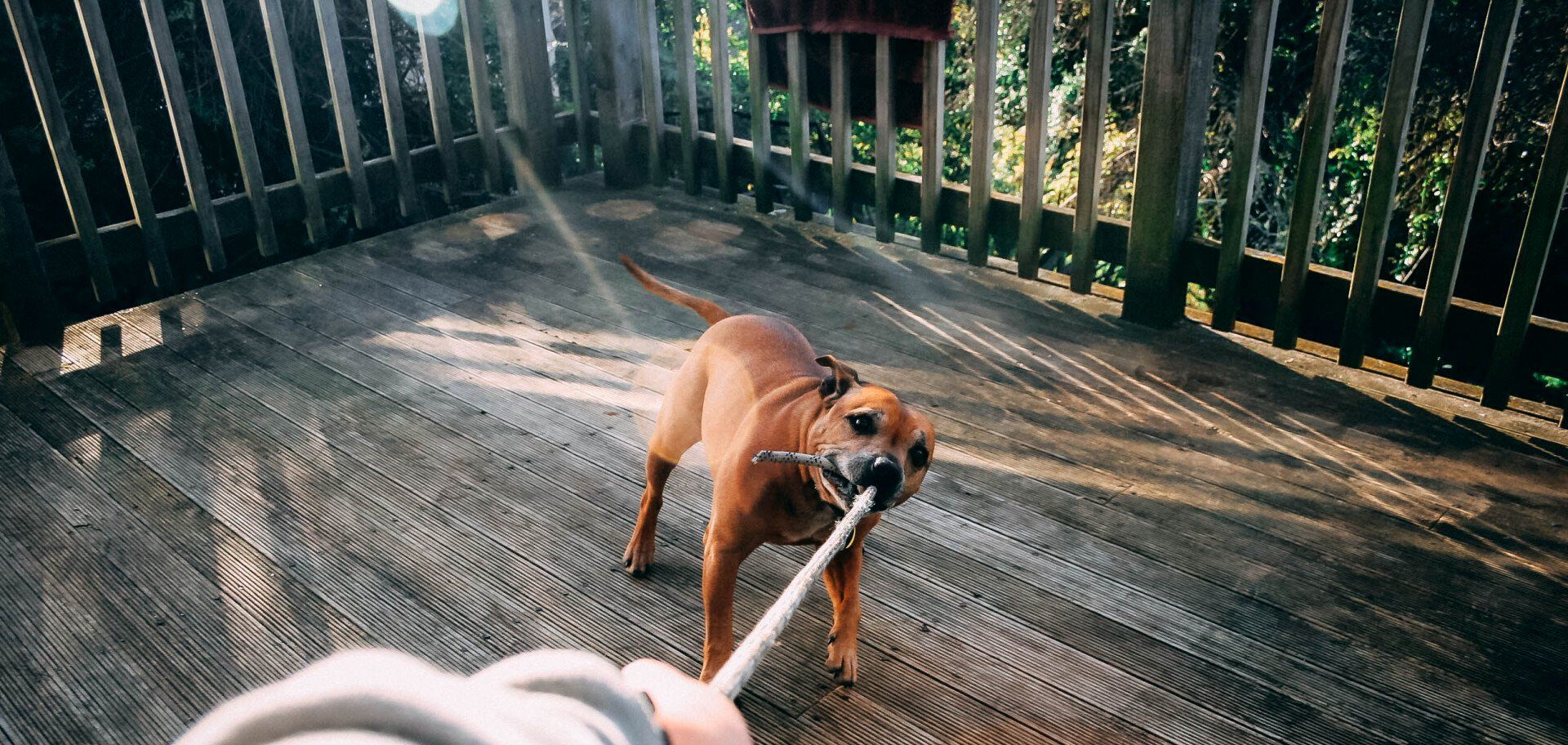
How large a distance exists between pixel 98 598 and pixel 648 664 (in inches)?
106

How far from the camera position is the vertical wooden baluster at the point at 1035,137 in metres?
4.38

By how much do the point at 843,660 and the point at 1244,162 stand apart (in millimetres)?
2578

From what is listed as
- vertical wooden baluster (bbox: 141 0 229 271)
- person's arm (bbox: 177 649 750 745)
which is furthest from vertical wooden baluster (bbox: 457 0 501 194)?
person's arm (bbox: 177 649 750 745)

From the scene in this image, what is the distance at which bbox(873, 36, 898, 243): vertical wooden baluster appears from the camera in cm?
502

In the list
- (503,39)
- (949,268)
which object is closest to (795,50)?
(949,268)

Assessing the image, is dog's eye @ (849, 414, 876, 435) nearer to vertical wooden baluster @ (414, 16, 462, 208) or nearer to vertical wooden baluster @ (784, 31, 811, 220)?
vertical wooden baluster @ (784, 31, 811, 220)

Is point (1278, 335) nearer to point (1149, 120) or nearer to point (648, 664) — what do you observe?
point (1149, 120)

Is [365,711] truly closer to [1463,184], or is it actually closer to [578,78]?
[1463,184]

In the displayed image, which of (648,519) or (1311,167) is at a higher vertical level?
(1311,167)

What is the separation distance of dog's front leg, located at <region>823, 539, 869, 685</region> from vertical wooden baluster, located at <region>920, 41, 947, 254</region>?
2.86 metres

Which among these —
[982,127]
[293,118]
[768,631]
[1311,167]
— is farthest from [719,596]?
[293,118]

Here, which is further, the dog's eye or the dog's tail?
the dog's tail

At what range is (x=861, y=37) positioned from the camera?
521 cm

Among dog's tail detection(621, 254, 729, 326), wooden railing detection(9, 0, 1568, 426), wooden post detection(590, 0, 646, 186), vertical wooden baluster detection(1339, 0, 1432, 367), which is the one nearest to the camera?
dog's tail detection(621, 254, 729, 326)
